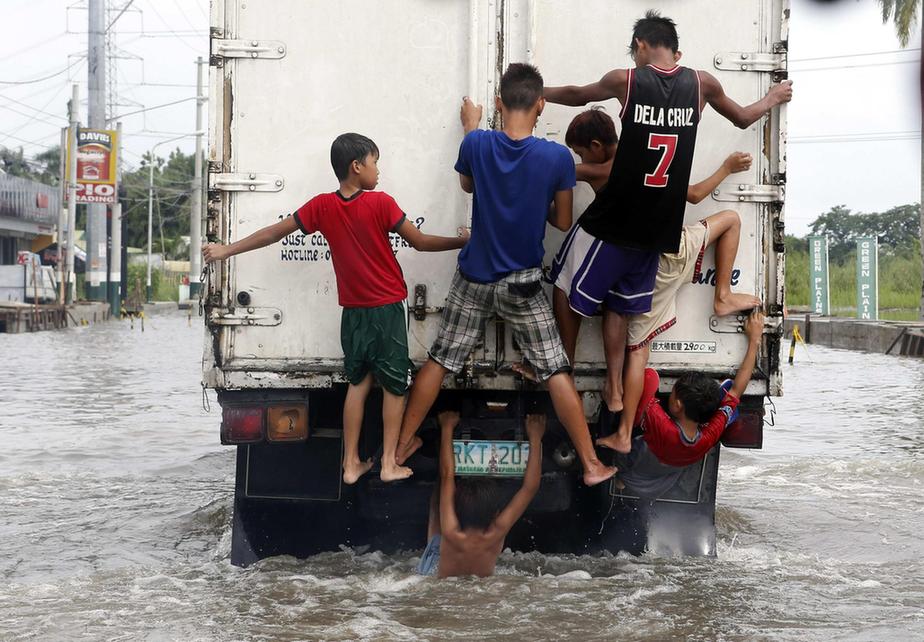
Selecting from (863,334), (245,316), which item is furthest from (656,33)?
(863,334)

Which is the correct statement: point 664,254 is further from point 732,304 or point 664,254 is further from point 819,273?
point 819,273

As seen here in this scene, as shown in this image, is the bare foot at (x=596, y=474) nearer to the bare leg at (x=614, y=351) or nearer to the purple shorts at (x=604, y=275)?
the bare leg at (x=614, y=351)

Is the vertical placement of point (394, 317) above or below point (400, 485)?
above

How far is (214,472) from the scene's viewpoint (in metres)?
9.66

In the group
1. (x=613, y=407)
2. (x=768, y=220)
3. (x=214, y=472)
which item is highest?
(x=768, y=220)

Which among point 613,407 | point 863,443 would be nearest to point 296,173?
point 613,407

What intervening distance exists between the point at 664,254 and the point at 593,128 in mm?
651

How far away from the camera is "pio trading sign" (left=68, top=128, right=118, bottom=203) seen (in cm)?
3897

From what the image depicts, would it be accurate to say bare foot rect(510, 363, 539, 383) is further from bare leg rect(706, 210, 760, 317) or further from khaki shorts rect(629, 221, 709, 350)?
bare leg rect(706, 210, 760, 317)

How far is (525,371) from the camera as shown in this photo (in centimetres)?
539

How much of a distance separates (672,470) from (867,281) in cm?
2536

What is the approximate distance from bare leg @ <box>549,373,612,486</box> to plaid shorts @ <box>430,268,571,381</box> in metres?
0.07

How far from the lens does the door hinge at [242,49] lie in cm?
547

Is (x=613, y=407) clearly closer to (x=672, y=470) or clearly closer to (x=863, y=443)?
(x=672, y=470)
